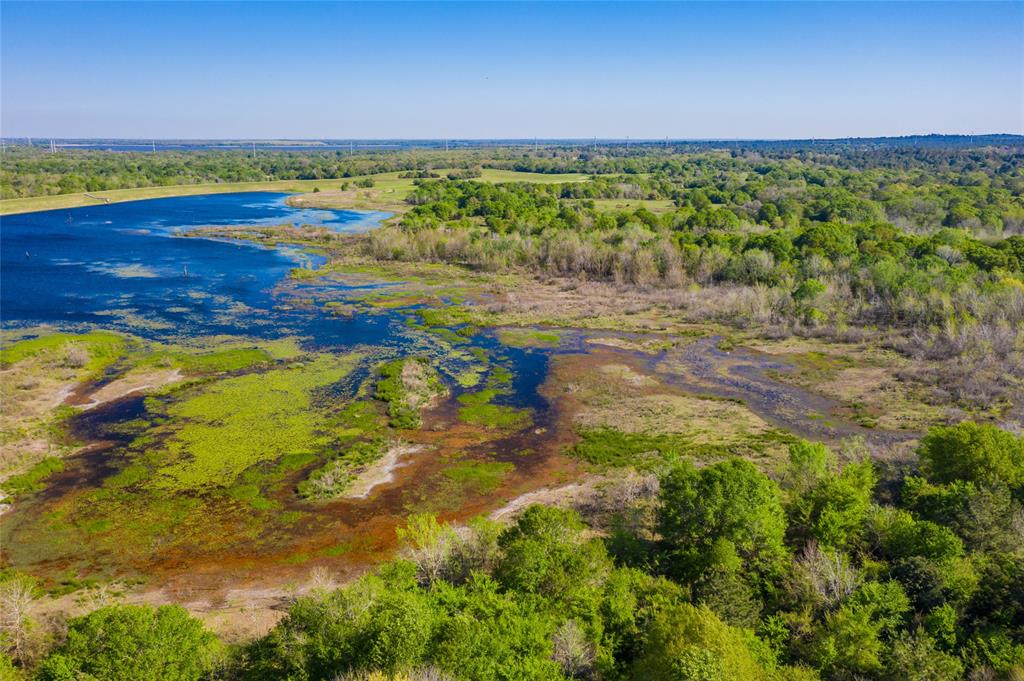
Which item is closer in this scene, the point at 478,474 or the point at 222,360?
the point at 478,474

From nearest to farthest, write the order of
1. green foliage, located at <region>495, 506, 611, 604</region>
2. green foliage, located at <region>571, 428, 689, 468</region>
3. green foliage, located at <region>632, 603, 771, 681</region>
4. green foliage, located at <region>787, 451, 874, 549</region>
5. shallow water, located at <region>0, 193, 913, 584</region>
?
green foliage, located at <region>632, 603, 771, 681</region>, green foliage, located at <region>495, 506, 611, 604</region>, green foliage, located at <region>787, 451, 874, 549</region>, shallow water, located at <region>0, 193, 913, 584</region>, green foliage, located at <region>571, 428, 689, 468</region>

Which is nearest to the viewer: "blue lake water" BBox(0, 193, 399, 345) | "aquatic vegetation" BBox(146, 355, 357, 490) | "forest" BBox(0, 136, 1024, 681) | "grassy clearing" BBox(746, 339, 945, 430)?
"forest" BBox(0, 136, 1024, 681)

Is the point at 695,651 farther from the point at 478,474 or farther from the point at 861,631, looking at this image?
the point at 478,474

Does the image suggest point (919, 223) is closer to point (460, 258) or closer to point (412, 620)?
point (460, 258)

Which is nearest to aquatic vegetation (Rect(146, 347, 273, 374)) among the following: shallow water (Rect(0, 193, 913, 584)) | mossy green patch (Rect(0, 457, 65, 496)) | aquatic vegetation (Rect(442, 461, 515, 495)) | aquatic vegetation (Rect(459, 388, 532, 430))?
shallow water (Rect(0, 193, 913, 584))

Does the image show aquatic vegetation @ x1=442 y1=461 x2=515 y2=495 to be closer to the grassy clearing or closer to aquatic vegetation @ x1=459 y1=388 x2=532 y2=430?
aquatic vegetation @ x1=459 y1=388 x2=532 y2=430

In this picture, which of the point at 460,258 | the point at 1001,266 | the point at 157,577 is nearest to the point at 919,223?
the point at 1001,266

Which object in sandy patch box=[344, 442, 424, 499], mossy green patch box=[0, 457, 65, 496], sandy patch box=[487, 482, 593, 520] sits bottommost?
sandy patch box=[487, 482, 593, 520]

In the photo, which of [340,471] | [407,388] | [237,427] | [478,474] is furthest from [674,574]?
[237,427]

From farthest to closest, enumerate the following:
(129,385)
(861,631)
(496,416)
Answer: (129,385), (496,416), (861,631)
